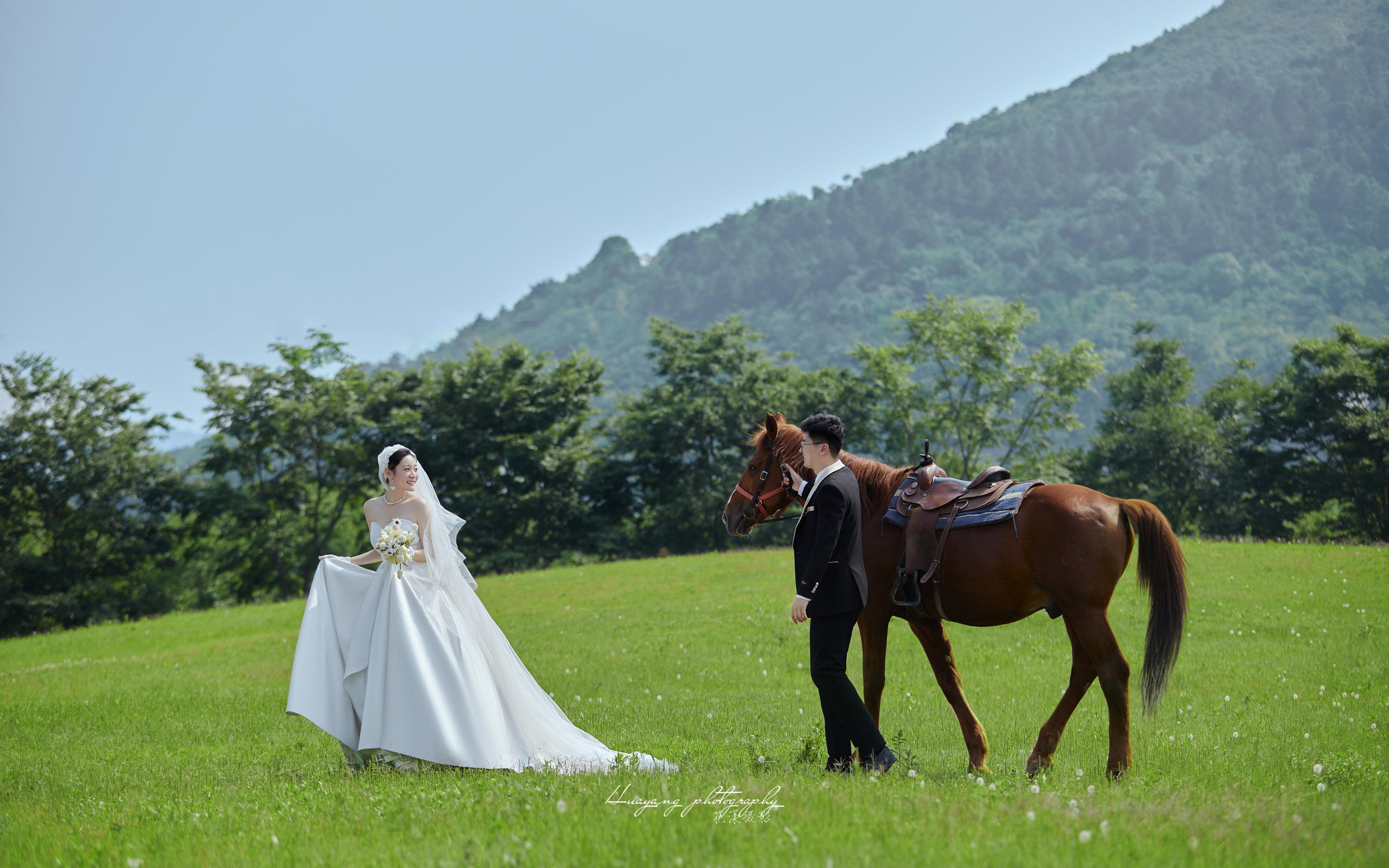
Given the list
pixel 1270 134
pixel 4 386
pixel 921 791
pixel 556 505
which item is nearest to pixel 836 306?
pixel 1270 134

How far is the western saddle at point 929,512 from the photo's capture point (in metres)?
7.59

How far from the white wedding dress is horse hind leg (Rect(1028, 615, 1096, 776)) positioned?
10.5ft

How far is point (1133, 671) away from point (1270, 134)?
22816 centimetres

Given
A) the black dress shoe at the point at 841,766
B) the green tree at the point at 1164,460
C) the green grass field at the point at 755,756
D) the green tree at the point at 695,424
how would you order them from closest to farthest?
1. the green grass field at the point at 755,756
2. the black dress shoe at the point at 841,766
3. the green tree at the point at 695,424
4. the green tree at the point at 1164,460

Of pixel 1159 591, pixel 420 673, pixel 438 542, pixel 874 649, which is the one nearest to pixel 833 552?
pixel 874 649

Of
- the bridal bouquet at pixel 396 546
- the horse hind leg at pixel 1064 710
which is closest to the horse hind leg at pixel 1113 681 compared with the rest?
the horse hind leg at pixel 1064 710

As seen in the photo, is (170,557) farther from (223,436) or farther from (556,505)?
(556,505)

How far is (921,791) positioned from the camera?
5.68 m

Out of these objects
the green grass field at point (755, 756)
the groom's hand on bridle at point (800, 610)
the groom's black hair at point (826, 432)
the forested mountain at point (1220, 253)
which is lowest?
the green grass field at point (755, 756)

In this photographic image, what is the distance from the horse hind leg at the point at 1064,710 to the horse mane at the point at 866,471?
6.25 ft

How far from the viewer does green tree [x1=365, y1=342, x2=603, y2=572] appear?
4494cm

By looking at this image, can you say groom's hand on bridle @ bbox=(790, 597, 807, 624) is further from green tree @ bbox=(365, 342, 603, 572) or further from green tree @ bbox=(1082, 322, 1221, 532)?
green tree @ bbox=(1082, 322, 1221, 532)

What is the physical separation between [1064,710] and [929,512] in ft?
6.72

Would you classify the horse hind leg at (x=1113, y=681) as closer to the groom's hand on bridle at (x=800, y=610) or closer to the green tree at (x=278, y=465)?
the groom's hand on bridle at (x=800, y=610)
